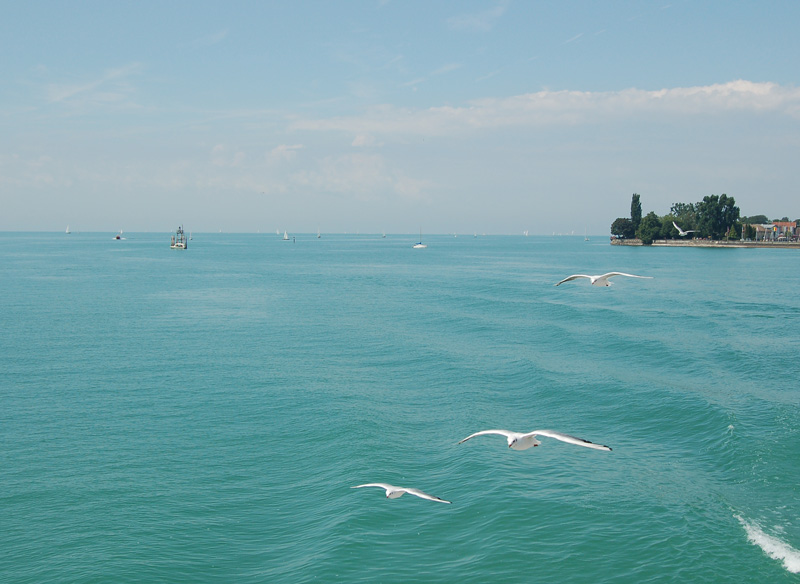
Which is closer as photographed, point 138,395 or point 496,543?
point 496,543

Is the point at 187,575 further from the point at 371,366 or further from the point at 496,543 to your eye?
the point at 371,366

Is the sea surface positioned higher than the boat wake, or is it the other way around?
the sea surface

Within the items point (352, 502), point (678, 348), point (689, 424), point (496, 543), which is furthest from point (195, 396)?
point (678, 348)

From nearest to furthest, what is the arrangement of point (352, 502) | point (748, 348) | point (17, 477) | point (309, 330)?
point (352, 502)
point (17, 477)
point (748, 348)
point (309, 330)

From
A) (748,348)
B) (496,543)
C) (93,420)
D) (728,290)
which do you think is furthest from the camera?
(728,290)

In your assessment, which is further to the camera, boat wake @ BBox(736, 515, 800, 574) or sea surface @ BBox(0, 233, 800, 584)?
sea surface @ BBox(0, 233, 800, 584)
